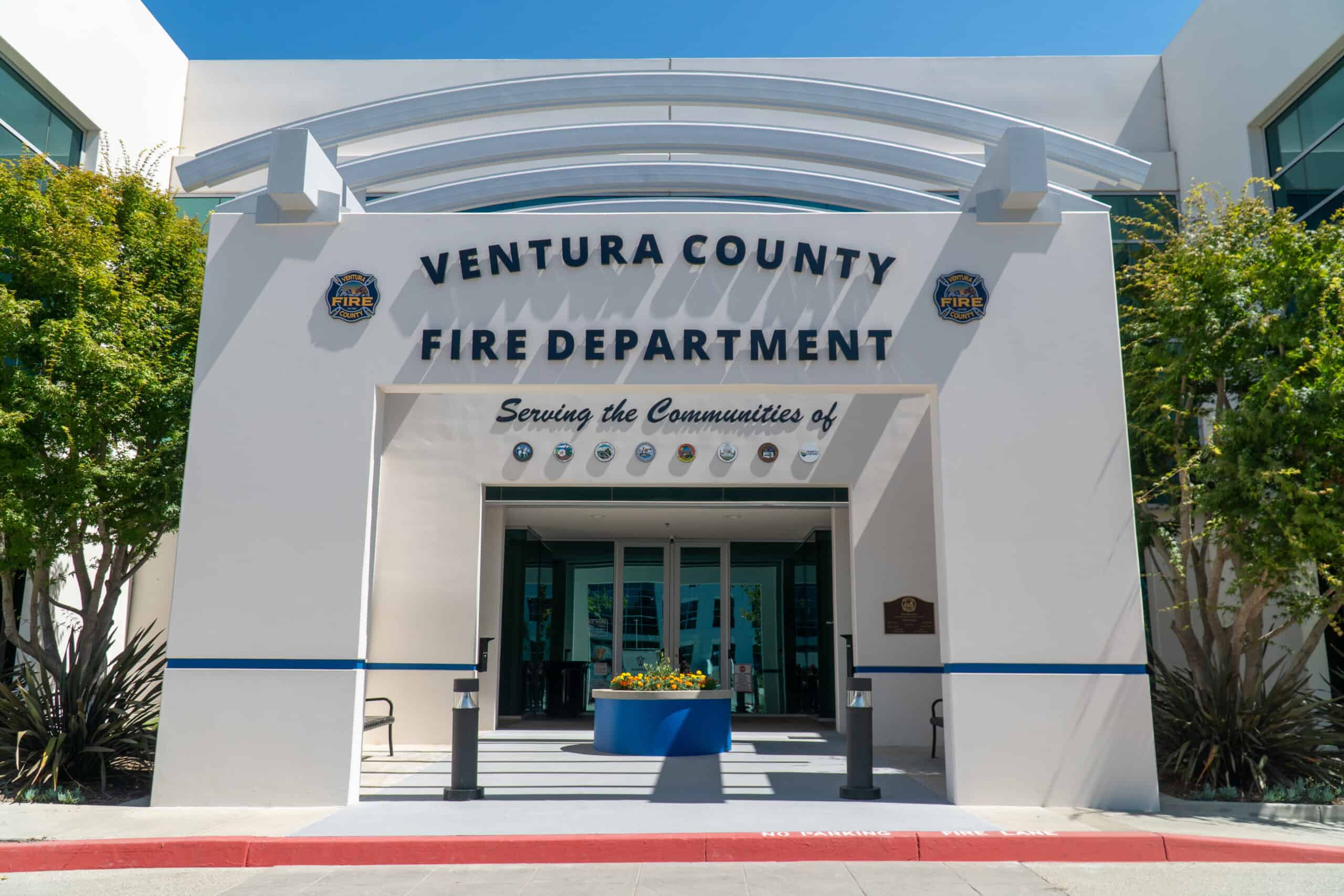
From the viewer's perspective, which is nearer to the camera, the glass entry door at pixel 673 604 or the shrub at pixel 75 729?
the shrub at pixel 75 729

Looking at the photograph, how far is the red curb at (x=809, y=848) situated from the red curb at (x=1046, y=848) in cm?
15

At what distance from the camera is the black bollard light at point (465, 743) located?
8.34 meters

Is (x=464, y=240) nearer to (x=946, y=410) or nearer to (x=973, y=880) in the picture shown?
(x=946, y=410)

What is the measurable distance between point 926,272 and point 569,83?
3.66 metres

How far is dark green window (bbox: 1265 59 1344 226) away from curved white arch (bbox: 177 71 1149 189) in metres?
6.47

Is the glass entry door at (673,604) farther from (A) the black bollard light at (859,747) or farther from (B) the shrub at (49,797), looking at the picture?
(B) the shrub at (49,797)

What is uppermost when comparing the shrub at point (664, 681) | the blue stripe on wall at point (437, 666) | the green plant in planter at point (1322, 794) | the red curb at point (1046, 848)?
the blue stripe on wall at point (437, 666)

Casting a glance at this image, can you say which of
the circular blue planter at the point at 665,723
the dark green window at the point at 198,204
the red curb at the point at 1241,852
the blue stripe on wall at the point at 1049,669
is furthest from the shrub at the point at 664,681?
the dark green window at the point at 198,204

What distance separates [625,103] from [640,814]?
6.19m

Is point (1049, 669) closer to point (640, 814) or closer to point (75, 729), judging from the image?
point (640, 814)

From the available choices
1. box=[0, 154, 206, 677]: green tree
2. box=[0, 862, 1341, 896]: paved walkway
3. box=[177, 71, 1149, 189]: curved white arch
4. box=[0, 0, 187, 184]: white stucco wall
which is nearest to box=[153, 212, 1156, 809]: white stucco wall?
box=[177, 71, 1149, 189]: curved white arch

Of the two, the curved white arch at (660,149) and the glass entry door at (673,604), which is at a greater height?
the curved white arch at (660,149)

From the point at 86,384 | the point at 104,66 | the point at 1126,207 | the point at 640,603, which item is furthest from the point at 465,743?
the point at 1126,207

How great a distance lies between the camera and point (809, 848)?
663 cm
